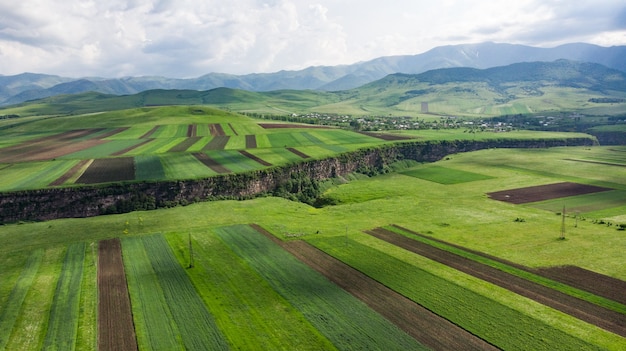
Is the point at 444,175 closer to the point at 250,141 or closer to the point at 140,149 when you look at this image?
the point at 250,141

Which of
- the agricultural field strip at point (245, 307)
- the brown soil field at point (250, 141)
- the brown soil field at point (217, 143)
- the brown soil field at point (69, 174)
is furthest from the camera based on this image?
the brown soil field at point (250, 141)

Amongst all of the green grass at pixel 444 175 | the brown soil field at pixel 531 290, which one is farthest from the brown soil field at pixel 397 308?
the green grass at pixel 444 175

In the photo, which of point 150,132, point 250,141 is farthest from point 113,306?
point 150,132

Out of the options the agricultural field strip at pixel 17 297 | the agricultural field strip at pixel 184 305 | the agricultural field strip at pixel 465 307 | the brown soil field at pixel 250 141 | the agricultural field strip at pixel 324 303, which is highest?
the brown soil field at pixel 250 141

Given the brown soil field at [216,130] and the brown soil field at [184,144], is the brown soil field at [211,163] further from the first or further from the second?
the brown soil field at [216,130]

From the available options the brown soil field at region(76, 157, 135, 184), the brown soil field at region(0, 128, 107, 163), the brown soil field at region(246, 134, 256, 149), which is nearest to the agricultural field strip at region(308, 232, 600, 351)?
the brown soil field at region(76, 157, 135, 184)

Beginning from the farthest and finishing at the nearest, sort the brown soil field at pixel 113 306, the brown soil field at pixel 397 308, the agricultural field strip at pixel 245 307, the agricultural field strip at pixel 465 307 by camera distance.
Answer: the brown soil field at pixel 113 306 < the agricultural field strip at pixel 245 307 < the brown soil field at pixel 397 308 < the agricultural field strip at pixel 465 307
